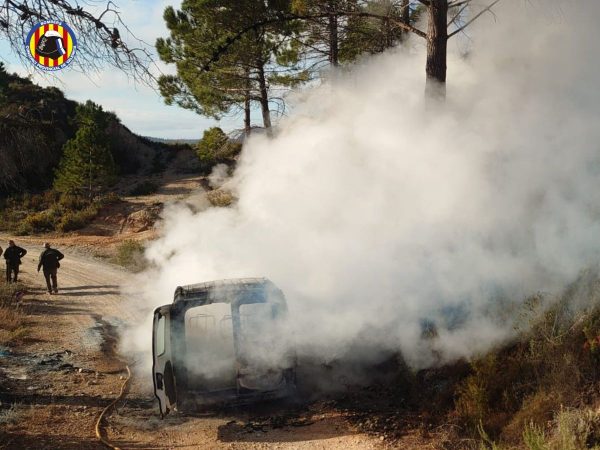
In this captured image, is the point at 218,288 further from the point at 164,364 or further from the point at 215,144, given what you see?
the point at 215,144

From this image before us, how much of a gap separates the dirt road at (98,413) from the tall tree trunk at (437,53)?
535 cm

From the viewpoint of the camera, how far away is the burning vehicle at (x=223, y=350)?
5562mm

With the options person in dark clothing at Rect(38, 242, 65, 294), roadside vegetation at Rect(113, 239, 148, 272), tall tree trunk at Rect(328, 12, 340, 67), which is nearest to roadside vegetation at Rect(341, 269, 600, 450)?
person in dark clothing at Rect(38, 242, 65, 294)

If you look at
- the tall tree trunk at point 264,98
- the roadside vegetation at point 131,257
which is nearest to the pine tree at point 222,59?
the tall tree trunk at point 264,98

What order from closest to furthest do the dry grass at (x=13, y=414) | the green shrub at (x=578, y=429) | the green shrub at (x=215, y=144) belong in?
the green shrub at (x=578, y=429), the dry grass at (x=13, y=414), the green shrub at (x=215, y=144)

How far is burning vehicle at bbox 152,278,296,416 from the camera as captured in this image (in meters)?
5.56

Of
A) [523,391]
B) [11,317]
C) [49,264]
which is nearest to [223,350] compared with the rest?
[523,391]

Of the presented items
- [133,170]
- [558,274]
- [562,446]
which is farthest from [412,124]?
[133,170]

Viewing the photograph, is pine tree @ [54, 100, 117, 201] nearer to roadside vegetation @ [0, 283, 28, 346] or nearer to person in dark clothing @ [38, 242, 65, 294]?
Answer: person in dark clothing @ [38, 242, 65, 294]

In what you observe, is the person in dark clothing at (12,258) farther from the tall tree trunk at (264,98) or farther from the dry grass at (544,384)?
the dry grass at (544,384)

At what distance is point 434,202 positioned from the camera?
289 inches

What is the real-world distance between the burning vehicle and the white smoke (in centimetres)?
61

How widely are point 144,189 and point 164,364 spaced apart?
86.4 ft

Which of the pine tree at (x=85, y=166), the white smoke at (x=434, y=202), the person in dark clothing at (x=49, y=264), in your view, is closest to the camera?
the white smoke at (x=434, y=202)
